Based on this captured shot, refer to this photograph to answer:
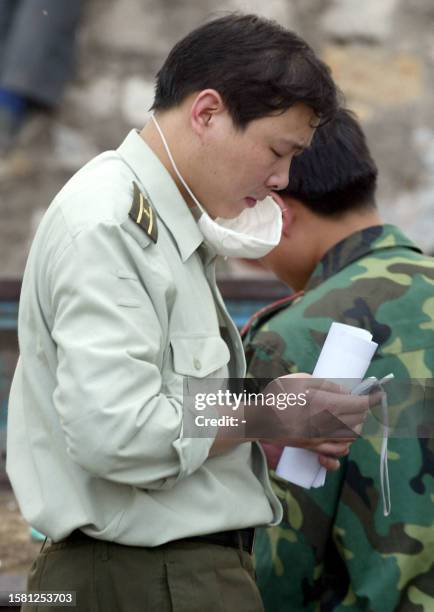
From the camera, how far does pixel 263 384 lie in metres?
2.12

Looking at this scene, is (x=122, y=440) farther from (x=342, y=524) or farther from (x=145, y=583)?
(x=342, y=524)

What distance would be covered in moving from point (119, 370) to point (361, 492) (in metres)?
0.79

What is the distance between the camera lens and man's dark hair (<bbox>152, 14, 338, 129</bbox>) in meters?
1.84

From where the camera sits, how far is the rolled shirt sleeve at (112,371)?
5.30ft

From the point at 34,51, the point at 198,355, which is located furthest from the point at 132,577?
the point at 34,51

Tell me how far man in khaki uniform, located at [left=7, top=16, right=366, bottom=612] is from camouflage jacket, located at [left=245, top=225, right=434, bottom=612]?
0.93 feet

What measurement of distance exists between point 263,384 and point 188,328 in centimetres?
34

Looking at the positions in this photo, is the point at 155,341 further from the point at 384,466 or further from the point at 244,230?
the point at 384,466

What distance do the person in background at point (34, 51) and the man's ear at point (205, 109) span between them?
298 cm

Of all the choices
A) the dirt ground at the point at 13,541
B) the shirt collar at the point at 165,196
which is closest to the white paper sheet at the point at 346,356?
the shirt collar at the point at 165,196

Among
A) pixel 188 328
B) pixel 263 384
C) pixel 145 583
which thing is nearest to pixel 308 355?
pixel 263 384

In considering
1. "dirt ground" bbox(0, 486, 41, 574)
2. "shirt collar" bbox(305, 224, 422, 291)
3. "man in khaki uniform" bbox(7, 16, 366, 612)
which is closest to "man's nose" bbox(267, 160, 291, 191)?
"man in khaki uniform" bbox(7, 16, 366, 612)

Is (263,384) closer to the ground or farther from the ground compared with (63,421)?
closer to the ground

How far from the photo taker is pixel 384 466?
2.07 meters
